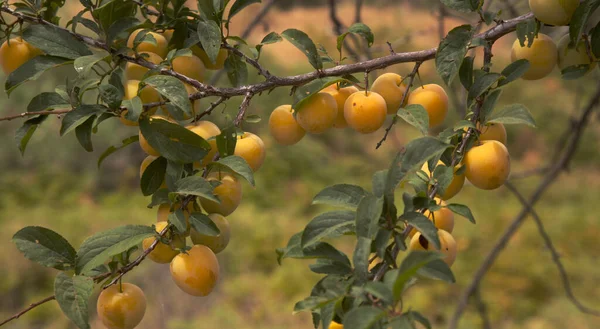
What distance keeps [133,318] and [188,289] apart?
0.05 metres

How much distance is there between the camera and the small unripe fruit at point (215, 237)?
50cm

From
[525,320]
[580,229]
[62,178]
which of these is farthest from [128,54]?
[62,178]

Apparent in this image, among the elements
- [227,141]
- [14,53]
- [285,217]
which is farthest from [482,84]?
[285,217]

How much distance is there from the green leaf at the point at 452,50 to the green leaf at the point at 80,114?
299 millimetres

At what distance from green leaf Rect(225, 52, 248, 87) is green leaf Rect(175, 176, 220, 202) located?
0.61 ft

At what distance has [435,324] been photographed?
2.18m

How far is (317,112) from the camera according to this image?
54cm

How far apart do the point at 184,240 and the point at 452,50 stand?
289mm

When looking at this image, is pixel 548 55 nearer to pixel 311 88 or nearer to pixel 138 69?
pixel 311 88

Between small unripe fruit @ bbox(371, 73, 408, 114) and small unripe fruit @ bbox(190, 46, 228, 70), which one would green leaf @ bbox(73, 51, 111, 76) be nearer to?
small unripe fruit @ bbox(190, 46, 228, 70)

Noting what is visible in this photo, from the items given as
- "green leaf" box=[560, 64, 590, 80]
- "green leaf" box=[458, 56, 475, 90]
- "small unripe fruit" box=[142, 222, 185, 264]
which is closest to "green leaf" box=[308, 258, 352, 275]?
"small unripe fruit" box=[142, 222, 185, 264]

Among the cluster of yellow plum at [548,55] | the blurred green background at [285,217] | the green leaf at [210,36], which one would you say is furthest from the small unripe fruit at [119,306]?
the blurred green background at [285,217]

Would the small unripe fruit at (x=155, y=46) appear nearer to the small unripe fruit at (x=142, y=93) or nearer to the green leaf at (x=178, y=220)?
the small unripe fruit at (x=142, y=93)

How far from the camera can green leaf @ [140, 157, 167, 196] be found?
508mm
